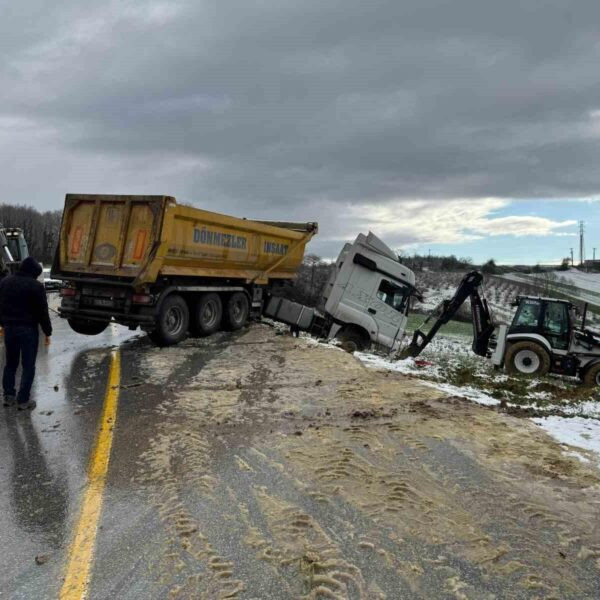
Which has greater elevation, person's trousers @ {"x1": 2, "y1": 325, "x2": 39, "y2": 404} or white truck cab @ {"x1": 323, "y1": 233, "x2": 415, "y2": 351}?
white truck cab @ {"x1": 323, "y1": 233, "x2": 415, "y2": 351}

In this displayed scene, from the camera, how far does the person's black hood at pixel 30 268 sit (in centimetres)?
670

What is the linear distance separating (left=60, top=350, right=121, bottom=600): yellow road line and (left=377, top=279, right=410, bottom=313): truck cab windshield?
1025cm

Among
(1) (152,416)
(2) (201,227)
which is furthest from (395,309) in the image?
(1) (152,416)

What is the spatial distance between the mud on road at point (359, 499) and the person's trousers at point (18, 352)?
1.22 meters

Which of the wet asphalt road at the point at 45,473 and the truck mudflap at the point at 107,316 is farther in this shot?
the truck mudflap at the point at 107,316

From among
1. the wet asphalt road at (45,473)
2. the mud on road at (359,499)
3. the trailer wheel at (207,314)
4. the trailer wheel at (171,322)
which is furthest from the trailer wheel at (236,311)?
the mud on road at (359,499)

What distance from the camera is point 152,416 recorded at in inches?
245

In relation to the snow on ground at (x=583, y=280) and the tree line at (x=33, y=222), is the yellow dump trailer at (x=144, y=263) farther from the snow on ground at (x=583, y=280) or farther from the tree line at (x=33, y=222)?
the tree line at (x=33, y=222)

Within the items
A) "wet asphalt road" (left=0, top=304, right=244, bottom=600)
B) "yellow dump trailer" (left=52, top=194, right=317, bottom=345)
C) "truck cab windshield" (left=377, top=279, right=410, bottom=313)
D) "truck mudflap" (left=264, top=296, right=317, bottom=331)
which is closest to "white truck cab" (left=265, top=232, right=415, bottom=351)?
"truck cab windshield" (left=377, top=279, right=410, bottom=313)

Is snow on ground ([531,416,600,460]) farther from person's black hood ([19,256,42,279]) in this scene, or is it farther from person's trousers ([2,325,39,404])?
person's black hood ([19,256,42,279])

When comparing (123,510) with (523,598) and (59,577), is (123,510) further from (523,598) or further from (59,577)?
(523,598)

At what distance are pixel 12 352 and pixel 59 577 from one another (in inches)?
166

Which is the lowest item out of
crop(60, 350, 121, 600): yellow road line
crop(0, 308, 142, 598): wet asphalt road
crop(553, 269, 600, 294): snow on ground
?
crop(0, 308, 142, 598): wet asphalt road

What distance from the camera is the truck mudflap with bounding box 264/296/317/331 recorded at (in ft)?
48.7
